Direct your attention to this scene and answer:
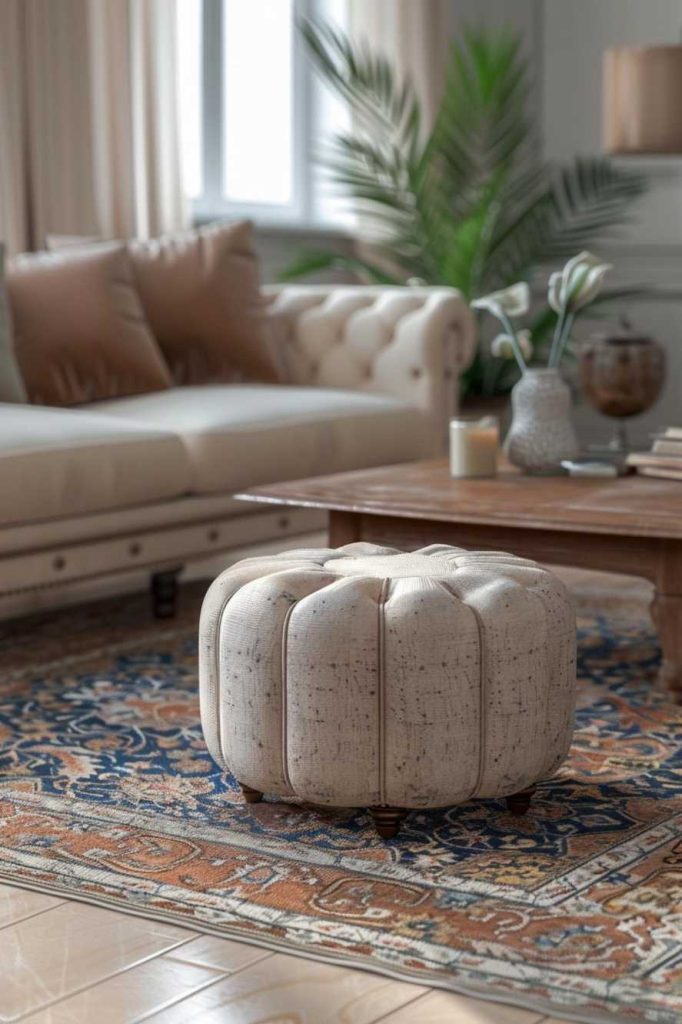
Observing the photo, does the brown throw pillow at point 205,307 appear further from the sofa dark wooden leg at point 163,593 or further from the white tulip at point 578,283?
the white tulip at point 578,283

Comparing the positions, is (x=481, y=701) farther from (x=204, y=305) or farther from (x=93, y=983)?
(x=204, y=305)

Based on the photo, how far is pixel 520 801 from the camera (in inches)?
84.8

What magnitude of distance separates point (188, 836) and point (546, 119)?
5.15m

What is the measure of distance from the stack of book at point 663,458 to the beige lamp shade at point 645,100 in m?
1.66

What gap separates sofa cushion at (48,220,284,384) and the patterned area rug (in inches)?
58.5

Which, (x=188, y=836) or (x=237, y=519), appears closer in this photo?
(x=188, y=836)

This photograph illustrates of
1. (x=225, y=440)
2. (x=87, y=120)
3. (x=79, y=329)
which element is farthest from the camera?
(x=87, y=120)

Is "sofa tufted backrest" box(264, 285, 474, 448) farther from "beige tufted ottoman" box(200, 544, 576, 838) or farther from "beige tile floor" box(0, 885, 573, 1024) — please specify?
"beige tile floor" box(0, 885, 573, 1024)

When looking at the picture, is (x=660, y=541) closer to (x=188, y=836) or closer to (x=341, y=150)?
(x=188, y=836)

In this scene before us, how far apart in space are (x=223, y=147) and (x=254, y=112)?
27 cm

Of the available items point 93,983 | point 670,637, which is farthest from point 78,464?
point 93,983

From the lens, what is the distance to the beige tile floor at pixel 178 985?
1.56m

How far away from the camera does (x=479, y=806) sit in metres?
2.21

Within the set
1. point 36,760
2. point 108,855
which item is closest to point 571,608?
point 108,855
